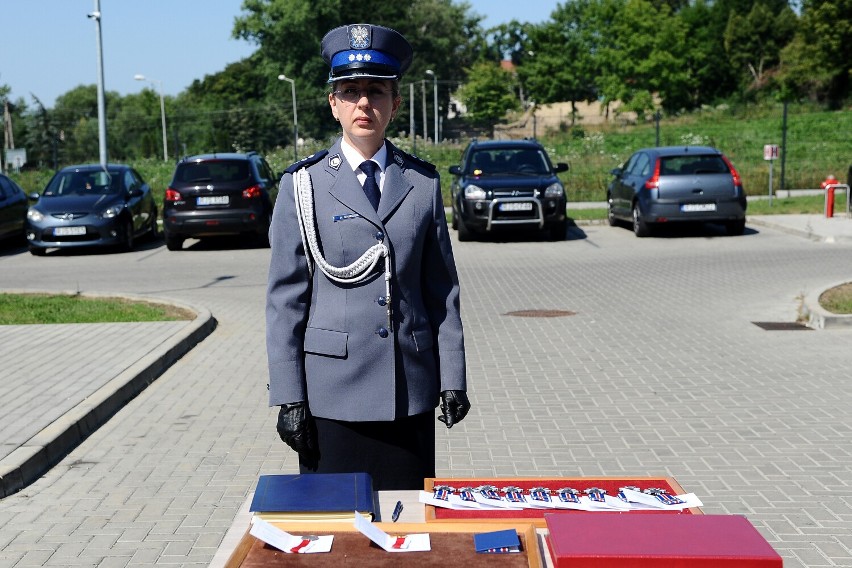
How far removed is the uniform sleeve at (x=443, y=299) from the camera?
3.49 m

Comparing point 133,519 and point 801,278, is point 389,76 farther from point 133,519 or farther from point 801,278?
point 801,278

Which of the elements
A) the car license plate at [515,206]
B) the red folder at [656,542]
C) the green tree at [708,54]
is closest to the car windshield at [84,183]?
the car license plate at [515,206]

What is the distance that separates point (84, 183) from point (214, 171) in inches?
116

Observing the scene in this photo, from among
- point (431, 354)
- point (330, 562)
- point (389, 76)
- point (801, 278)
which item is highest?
point (389, 76)

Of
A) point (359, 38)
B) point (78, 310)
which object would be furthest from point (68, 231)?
point (359, 38)

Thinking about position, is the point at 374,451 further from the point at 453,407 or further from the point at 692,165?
the point at 692,165

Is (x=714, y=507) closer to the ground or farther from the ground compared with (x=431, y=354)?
closer to the ground

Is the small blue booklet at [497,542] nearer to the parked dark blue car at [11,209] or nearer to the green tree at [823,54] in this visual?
the parked dark blue car at [11,209]

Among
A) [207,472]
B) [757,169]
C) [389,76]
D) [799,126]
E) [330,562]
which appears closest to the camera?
[330,562]

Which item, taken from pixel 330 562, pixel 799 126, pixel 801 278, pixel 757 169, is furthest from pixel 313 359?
pixel 799 126

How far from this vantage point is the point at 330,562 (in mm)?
2406

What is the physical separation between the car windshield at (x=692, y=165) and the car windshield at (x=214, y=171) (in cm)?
813

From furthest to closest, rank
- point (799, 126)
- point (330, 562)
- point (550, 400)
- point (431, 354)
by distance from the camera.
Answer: point (799, 126), point (550, 400), point (431, 354), point (330, 562)

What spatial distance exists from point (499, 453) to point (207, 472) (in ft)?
5.52
